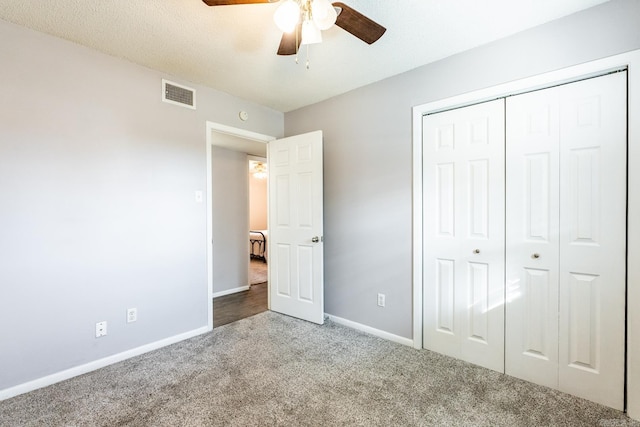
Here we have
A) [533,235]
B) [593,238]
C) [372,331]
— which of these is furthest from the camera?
[372,331]

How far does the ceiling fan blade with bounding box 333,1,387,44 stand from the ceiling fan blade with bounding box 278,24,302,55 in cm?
28

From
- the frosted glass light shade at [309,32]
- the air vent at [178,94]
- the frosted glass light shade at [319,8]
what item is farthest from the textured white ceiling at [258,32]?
the frosted glass light shade at [319,8]

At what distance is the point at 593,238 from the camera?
6.06ft

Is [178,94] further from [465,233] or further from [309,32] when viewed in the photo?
[465,233]

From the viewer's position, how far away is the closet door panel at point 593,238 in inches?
69.7

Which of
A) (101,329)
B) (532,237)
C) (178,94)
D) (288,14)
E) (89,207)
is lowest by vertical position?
(101,329)

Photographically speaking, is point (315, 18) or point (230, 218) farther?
point (230, 218)

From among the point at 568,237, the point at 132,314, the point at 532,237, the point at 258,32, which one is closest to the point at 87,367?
the point at 132,314

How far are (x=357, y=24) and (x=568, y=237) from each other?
1.86 m

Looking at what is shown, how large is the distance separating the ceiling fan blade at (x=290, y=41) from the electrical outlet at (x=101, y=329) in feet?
7.93

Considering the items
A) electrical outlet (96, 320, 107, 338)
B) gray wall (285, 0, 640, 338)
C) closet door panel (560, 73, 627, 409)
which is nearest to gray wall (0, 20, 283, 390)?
electrical outlet (96, 320, 107, 338)

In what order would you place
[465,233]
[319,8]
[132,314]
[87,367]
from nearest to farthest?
[319,8] < [87,367] < [465,233] < [132,314]

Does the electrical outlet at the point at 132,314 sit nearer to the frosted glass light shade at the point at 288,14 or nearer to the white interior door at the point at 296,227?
the white interior door at the point at 296,227

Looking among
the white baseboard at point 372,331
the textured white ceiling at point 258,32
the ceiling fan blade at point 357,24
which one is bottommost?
the white baseboard at point 372,331
